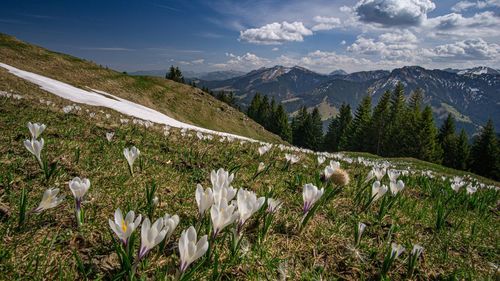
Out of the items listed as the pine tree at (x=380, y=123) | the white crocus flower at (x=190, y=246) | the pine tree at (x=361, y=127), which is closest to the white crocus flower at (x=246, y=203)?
the white crocus flower at (x=190, y=246)

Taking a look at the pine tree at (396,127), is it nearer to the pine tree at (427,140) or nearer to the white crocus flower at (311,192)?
the pine tree at (427,140)

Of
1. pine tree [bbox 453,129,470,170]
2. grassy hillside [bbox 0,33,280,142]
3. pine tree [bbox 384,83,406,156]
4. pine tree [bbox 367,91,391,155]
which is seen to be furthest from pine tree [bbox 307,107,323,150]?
pine tree [bbox 453,129,470,170]

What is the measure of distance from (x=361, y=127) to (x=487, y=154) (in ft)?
85.5

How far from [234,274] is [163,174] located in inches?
88.9

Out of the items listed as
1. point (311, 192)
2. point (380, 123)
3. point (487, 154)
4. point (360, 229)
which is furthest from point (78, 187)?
point (380, 123)

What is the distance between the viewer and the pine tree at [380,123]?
75.5 metres

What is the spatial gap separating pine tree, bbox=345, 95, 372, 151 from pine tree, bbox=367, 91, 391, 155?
194 centimetres

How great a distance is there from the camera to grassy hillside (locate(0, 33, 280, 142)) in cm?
4137

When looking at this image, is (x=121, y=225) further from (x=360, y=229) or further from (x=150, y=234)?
(x=360, y=229)

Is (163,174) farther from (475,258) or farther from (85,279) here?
(475,258)

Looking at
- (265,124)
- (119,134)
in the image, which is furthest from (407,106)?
(119,134)

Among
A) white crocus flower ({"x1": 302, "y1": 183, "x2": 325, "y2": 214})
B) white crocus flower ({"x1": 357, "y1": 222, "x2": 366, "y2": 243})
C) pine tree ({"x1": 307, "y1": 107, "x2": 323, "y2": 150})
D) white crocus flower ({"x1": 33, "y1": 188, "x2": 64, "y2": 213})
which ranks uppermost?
white crocus flower ({"x1": 33, "y1": 188, "x2": 64, "y2": 213})

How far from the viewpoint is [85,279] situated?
191cm

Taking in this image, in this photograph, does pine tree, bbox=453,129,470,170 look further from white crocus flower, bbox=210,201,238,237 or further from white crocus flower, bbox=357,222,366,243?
white crocus flower, bbox=210,201,238,237
